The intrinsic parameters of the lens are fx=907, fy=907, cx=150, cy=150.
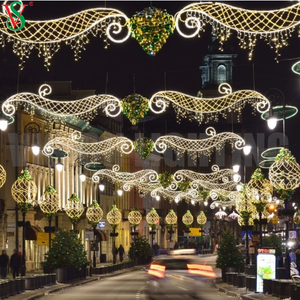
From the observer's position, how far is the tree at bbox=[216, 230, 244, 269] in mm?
47531

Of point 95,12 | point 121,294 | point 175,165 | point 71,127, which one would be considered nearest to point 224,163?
point 175,165

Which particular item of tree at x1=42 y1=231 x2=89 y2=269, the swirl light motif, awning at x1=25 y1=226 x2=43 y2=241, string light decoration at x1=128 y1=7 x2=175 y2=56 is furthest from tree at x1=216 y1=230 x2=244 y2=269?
string light decoration at x1=128 y1=7 x2=175 y2=56

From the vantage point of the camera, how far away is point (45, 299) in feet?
112

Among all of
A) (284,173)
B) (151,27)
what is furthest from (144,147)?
(151,27)

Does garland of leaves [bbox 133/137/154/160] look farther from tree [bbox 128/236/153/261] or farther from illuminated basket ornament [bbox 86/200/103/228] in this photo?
tree [bbox 128/236/153/261]

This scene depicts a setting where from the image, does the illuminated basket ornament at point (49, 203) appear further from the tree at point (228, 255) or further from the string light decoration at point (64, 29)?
the string light decoration at point (64, 29)

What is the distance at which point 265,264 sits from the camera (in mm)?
32031

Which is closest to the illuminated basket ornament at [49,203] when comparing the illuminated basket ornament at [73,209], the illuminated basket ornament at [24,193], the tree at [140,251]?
the illuminated basket ornament at [73,209]

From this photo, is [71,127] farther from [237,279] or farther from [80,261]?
[237,279]

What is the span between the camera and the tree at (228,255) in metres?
47.5

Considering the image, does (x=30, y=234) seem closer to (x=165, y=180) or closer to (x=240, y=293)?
(x=165, y=180)

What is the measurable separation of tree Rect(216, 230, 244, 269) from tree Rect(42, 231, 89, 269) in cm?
767

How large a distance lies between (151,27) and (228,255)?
32911 millimetres

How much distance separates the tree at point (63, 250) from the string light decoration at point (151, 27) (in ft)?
106
